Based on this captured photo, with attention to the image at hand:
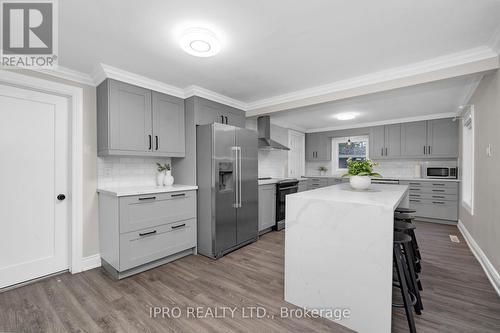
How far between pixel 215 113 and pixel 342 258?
271 centimetres

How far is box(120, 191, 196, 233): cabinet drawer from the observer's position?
2512 millimetres

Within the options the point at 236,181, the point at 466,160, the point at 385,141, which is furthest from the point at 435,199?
the point at 236,181

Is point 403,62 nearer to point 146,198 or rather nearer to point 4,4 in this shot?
point 146,198

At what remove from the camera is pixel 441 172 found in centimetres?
496

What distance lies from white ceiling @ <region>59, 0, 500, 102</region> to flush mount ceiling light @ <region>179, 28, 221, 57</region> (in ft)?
0.23

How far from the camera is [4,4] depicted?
165 cm

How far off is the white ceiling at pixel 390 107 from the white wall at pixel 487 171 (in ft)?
1.30

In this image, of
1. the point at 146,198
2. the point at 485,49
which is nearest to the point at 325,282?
the point at 146,198

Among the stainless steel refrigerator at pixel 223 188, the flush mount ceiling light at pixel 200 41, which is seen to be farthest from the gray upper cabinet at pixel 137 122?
the flush mount ceiling light at pixel 200 41

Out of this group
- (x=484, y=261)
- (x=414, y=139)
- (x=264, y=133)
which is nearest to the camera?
(x=484, y=261)

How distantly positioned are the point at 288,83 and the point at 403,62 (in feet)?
4.42

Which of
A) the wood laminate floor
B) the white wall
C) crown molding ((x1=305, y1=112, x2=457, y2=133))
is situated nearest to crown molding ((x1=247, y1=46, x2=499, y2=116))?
the white wall

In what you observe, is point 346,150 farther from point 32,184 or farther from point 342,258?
point 32,184

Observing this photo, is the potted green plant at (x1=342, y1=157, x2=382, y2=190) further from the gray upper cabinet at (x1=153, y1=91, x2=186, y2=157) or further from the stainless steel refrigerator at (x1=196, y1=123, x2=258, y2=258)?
the gray upper cabinet at (x1=153, y1=91, x2=186, y2=157)
